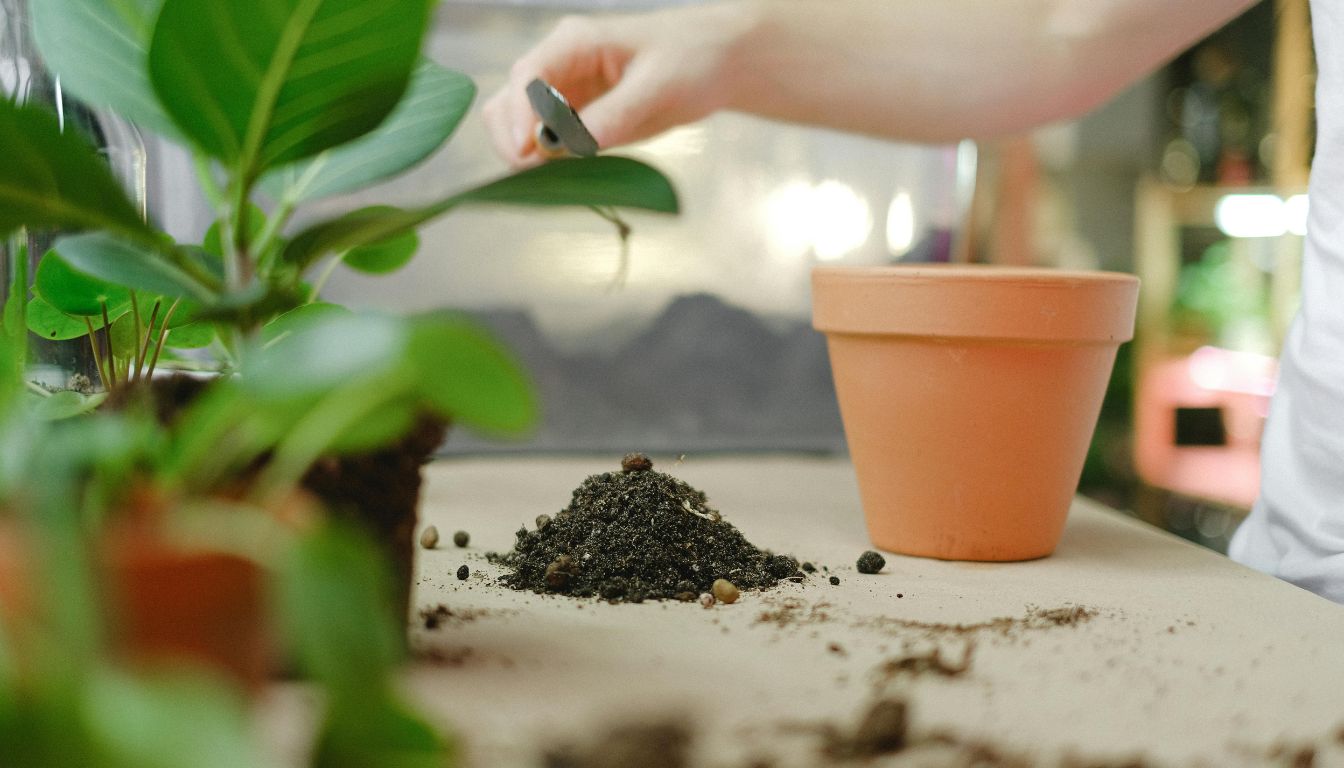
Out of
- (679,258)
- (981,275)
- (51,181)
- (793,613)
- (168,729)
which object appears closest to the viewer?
(168,729)

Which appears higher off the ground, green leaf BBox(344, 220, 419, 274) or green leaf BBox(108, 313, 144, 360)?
green leaf BBox(344, 220, 419, 274)

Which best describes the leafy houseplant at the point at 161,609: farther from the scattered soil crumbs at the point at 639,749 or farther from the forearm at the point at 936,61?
the forearm at the point at 936,61

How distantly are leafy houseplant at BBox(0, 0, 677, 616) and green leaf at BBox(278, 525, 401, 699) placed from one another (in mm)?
41

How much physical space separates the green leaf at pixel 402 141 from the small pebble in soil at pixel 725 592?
0.90ft

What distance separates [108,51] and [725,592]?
379mm

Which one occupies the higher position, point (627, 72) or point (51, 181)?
point (627, 72)

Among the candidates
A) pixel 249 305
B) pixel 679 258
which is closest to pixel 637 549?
pixel 249 305

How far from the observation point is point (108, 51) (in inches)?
14.9

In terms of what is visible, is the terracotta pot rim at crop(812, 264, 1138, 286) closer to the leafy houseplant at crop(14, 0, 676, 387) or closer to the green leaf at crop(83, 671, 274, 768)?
the leafy houseplant at crop(14, 0, 676, 387)

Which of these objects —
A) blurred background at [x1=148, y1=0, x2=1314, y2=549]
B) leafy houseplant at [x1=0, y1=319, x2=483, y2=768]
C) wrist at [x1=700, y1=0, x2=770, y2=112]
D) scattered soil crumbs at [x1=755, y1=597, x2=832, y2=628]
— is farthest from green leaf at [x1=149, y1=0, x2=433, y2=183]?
blurred background at [x1=148, y1=0, x2=1314, y2=549]

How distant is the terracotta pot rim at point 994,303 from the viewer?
64 centimetres

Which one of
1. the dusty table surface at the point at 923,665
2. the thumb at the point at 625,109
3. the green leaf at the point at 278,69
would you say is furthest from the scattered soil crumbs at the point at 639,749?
the thumb at the point at 625,109

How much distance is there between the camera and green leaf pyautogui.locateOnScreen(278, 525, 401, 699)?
0.22 metres

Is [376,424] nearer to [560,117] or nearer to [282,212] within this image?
[282,212]
